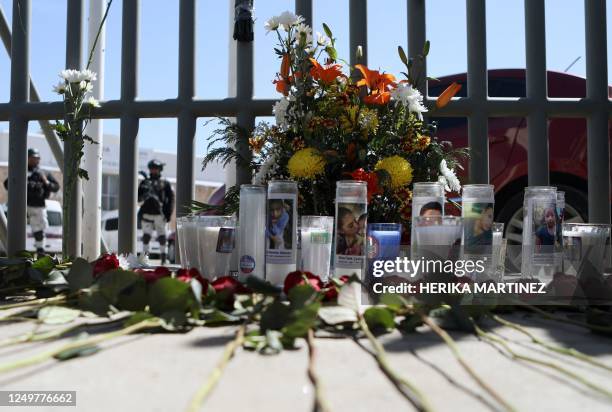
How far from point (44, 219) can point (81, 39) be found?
22.5 ft

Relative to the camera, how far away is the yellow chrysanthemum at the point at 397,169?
1.62 metres

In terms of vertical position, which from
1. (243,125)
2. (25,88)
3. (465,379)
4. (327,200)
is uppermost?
(25,88)

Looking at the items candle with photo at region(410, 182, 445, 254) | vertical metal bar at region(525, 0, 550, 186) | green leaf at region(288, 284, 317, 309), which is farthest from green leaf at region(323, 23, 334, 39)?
green leaf at region(288, 284, 317, 309)

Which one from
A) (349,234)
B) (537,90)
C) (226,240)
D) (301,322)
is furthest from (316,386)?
(537,90)

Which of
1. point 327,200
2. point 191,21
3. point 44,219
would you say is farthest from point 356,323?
point 44,219

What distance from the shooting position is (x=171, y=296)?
101 cm

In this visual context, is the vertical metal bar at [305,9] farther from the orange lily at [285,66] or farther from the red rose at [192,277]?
the red rose at [192,277]

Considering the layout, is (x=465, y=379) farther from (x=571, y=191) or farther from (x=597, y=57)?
(x=571, y=191)

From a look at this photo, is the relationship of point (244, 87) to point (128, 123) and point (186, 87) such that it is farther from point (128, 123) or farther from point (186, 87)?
point (128, 123)

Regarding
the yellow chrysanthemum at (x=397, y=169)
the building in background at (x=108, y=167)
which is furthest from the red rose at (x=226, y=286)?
the building in background at (x=108, y=167)

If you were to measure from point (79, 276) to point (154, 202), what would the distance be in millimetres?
8001

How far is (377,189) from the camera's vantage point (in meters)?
1.60

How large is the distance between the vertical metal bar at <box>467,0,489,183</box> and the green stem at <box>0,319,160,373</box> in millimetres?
1481

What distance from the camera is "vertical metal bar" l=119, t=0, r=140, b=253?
2277mm
